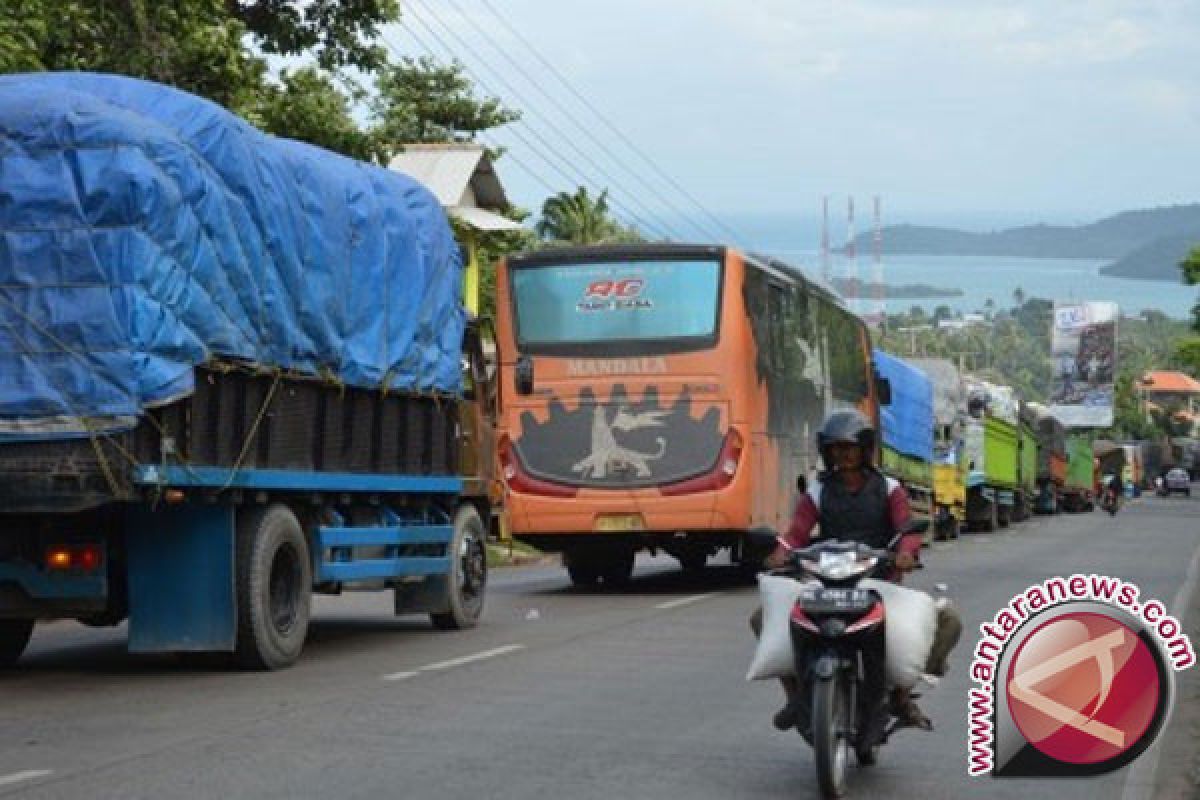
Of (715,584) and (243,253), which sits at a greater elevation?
(243,253)

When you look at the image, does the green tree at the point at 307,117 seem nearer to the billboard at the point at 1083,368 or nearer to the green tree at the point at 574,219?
the green tree at the point at 574,219

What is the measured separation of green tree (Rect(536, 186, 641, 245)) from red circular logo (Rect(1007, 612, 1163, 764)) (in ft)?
188

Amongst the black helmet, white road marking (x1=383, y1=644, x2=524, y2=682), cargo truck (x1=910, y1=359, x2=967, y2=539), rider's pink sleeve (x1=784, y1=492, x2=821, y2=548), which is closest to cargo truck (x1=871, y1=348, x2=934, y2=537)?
cargo truck (x1=910, y1=359, x2=967, y2=539)

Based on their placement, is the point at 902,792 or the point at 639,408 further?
the point at 639,408

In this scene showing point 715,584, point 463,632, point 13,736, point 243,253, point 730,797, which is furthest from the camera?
point 715,584

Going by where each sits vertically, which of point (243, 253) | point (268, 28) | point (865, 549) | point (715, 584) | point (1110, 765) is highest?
point (268, 28)

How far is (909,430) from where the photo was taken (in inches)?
1613

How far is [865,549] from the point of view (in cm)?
885

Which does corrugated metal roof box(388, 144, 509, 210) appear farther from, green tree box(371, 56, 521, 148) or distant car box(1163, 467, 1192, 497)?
distant car box(1163, 467, 1192, 497)

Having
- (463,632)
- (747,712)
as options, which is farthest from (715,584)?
(747,712)

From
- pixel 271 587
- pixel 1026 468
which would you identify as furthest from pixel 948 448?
pixel 271 587

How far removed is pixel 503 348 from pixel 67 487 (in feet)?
36.4

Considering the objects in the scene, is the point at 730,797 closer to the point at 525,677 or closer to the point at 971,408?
the point at 525,677

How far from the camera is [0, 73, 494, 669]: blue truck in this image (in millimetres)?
12070
